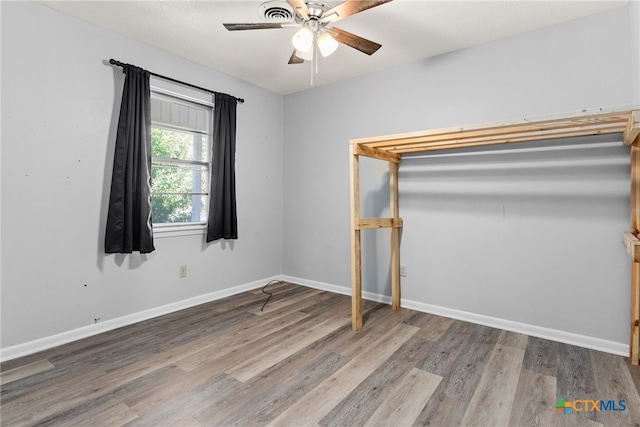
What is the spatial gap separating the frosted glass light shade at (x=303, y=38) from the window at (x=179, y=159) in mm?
1432

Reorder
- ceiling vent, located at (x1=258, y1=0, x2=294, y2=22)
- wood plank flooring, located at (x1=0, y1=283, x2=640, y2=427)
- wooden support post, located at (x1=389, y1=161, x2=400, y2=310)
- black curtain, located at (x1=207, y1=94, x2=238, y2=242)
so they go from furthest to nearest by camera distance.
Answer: black curtain, located at (x1=207, y1=94, x2=238, y2=242) → wooden support post, located at (x1=389, y1=161, x2=400, y2=310) → ceiling vent, located at (x1=258, y1=0, x2=294, y2=22) → wood plank flooring, located at (x1=0, y1=283, x2=640, y2=427)

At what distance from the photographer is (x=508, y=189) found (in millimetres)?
2398

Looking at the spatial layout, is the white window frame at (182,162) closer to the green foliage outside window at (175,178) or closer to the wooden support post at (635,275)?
the green foliage outside window at (175,178)

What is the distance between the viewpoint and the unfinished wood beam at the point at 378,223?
93.1 inches

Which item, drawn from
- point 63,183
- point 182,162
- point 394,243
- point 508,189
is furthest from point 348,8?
point 63,183

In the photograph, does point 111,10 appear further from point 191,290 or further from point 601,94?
point 601,94

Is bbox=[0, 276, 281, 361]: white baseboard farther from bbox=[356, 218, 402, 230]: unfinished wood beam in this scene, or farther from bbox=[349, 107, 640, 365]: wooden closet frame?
bbox=[356, 218, 402, 230]: unfinished wood beam

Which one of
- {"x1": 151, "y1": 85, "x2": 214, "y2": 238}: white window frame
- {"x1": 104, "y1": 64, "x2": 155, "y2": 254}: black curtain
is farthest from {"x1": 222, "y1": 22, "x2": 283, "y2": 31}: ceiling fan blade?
{"x1": 151, "y1": 85, "x2": 214, "y2": 238}: white window frame

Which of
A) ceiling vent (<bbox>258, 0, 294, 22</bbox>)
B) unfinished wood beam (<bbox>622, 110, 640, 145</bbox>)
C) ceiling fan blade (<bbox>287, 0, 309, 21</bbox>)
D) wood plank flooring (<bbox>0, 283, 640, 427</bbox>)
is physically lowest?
wood plank flooring (<bbox>0, 283, 640, 427</bbox>)

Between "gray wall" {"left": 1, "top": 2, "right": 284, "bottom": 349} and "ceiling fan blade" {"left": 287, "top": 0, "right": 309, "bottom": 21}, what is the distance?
4.95 ft

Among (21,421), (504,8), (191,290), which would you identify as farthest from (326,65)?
(21,421)

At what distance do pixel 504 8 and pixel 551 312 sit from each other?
6.81 ft

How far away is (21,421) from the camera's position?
4.50ft

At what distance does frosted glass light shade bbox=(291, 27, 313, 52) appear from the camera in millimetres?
1865
